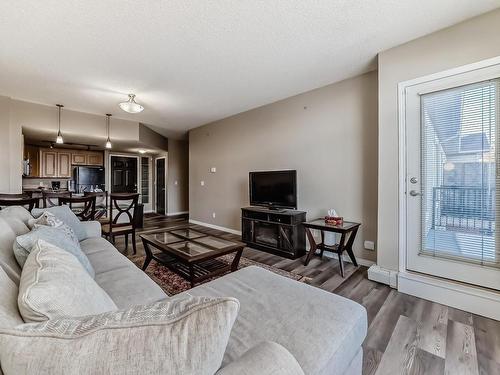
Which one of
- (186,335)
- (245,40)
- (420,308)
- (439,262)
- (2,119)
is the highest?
(245,40)

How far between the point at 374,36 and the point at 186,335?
2878 mm

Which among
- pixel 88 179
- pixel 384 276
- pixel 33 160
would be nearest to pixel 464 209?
pixel 384 276

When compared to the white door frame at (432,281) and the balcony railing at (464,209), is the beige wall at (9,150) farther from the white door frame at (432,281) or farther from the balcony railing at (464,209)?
the balcony railing at (464,209)

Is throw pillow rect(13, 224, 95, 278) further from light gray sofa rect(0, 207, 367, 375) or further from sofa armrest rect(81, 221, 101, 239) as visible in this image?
sofa armrest rect(81, 221, 101, 239)

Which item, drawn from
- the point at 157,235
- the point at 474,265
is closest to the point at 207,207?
the point at 157,235

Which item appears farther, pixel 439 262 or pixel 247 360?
pixel 439 262

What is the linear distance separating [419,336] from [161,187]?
756 centimetres

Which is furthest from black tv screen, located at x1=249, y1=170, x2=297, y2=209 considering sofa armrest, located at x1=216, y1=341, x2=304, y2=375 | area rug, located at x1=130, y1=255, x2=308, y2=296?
sofa armrest, located at x1=216, y1=341, x2=304, y2=375

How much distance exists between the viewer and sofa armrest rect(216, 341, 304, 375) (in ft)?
2.04

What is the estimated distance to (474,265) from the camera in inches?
79.5

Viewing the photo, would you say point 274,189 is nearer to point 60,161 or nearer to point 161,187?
point 161,187

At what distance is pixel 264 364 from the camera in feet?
2.10

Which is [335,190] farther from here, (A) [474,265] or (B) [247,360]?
(B) [247,360]

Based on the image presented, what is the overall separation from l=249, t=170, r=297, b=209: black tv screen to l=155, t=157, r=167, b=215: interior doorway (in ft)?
14.4
